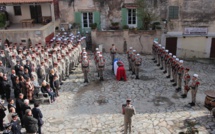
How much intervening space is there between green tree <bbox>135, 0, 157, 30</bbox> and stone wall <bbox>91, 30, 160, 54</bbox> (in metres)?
1.16

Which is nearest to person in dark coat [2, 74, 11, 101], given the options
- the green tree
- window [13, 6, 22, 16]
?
window [13, 6, 22, 16]

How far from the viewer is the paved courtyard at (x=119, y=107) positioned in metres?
11.3

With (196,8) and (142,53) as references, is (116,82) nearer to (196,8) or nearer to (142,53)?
(142,53)

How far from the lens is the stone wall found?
22.6 meters

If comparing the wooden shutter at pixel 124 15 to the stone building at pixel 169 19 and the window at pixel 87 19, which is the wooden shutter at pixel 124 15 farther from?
the window at pixel 87 19

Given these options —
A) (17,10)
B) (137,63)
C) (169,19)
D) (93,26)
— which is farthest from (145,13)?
(17,10)

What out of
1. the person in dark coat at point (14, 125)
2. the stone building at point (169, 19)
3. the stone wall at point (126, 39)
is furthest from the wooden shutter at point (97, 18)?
the person in dark coat at point (14, 125)

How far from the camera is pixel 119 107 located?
A: 1290cm

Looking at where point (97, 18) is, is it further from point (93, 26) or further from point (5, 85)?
point (5, 85)

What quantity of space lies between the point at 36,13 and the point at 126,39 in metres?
9.06

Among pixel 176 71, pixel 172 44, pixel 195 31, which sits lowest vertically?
pixel 176 71

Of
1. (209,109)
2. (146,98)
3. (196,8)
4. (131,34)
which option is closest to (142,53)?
(131,34)

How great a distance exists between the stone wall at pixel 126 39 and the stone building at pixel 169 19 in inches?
3.5

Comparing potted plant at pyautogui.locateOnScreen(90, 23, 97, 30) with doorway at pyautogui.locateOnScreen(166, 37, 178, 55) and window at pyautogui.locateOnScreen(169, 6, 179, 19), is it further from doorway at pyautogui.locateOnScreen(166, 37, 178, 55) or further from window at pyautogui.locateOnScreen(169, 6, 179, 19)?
window at pyautogui.locateOnScreen(169, 6, 179, 19)
